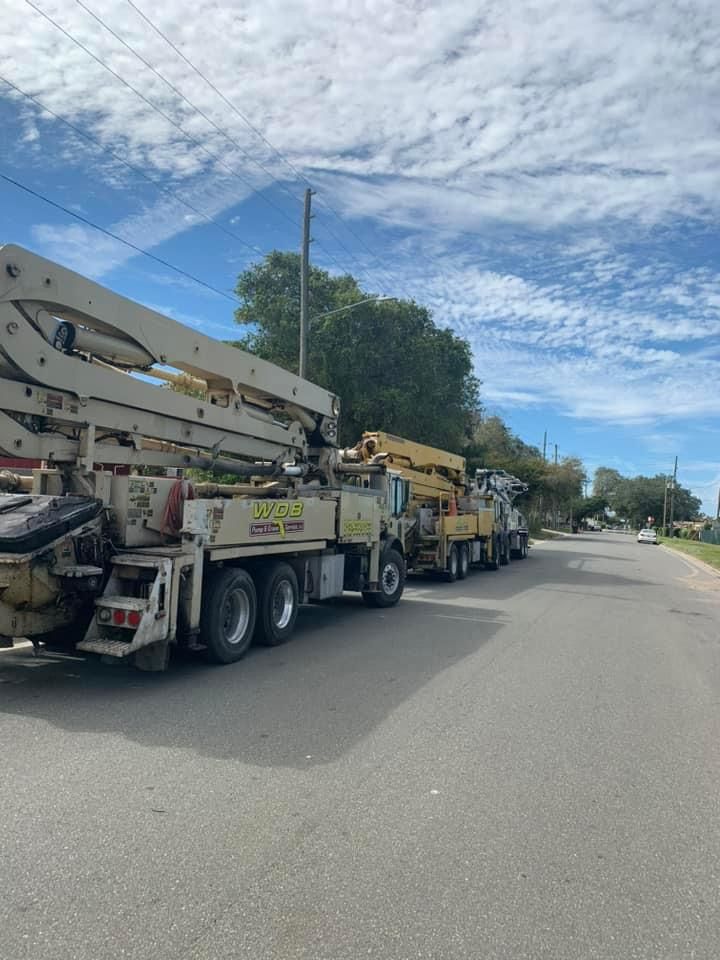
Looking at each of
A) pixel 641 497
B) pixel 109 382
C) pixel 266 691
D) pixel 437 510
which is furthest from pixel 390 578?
pixel 641 497

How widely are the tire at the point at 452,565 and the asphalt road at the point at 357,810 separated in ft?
32.7

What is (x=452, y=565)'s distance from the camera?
18.3 m

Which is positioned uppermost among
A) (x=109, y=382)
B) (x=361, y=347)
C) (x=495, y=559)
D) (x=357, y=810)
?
(x=361, y=347)

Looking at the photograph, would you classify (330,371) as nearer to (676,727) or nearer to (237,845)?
(676,727)

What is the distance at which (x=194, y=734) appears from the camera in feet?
17.7

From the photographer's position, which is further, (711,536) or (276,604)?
(711,536)

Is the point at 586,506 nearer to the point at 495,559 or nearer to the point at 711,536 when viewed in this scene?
the point at 711,536

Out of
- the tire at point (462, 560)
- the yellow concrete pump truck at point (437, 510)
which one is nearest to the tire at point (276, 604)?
the yellow concrete pump truck at point (437, 510)

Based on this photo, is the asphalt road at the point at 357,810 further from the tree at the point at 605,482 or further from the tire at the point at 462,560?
the tree at the point at 605,482

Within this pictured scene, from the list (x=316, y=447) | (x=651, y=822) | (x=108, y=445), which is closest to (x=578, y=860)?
(x=651, y=822)

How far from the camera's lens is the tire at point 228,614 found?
293 inches

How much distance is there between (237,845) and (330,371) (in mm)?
23118

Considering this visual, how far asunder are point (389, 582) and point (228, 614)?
5318 mm

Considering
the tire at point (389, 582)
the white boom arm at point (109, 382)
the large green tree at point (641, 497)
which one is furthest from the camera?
the large green tree at point (641, 497)
